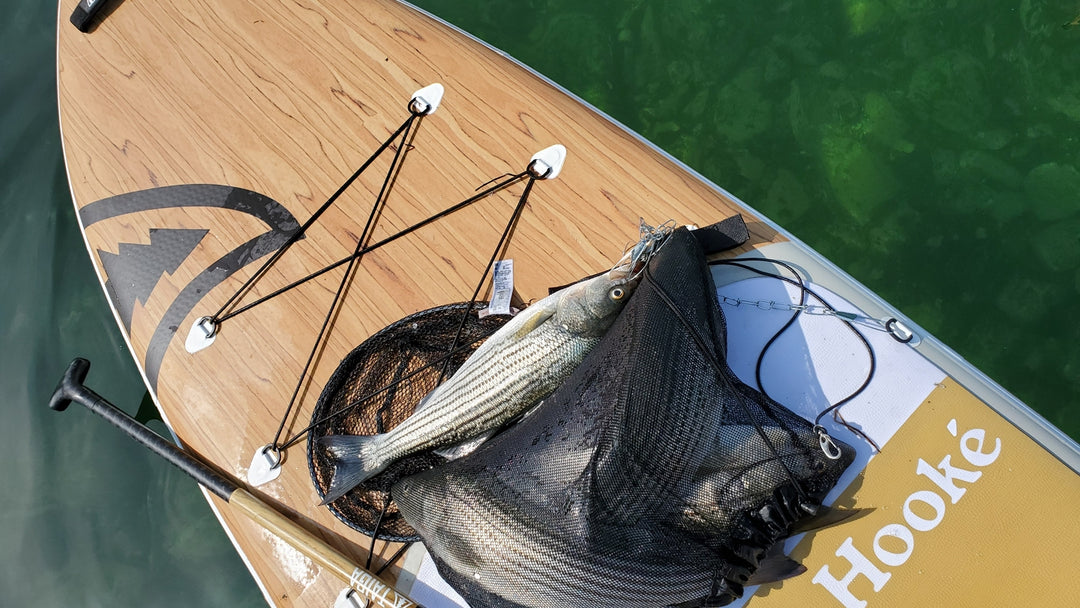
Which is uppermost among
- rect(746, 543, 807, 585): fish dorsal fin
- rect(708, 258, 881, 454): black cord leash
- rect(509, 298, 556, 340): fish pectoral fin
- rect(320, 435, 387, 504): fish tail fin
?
rect(708, 258, 881, 454): black cord leash

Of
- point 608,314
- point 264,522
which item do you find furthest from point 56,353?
point 608,314

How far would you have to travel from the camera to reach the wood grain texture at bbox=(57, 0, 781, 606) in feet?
9.63

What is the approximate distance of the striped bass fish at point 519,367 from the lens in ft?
7.72

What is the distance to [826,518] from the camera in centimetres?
231

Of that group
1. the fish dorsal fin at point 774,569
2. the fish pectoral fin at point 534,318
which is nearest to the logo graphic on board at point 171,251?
the fish pectoral fin at point 534,318

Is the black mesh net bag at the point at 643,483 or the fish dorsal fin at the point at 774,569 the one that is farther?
the fish dorsal fin at the point at 774,569

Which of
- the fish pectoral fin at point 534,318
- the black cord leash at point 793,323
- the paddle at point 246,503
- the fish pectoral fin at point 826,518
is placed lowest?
the paddle at point 246,503

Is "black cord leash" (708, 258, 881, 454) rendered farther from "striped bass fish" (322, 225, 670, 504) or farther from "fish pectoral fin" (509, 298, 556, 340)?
"fish pectoral fin" (509, 298, 556, 340)

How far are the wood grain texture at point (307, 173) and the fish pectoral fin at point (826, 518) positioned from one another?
3.86 feet

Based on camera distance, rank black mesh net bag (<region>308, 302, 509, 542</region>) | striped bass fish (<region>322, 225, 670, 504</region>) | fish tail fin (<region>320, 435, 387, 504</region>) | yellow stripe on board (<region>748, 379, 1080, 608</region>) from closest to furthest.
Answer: yellow stripe on board (<region>748, 379, 1080, 608</region>)
striped bass fish (<region>322, 225, 670, 504</region>)
fish tail fin (<region>320, 435, 387, 504</region>)
black mesh net bag (<region>308, 302, 509, 542</region>)

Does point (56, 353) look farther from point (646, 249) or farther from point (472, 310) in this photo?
point (646, 249)

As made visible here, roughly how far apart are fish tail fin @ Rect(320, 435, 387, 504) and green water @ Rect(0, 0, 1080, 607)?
6.24 feet

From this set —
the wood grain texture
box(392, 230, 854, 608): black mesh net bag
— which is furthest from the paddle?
box(392, 230, 854, 608): black mesh net bag

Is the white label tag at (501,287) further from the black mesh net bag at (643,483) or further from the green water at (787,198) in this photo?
the green water at (787,198)
